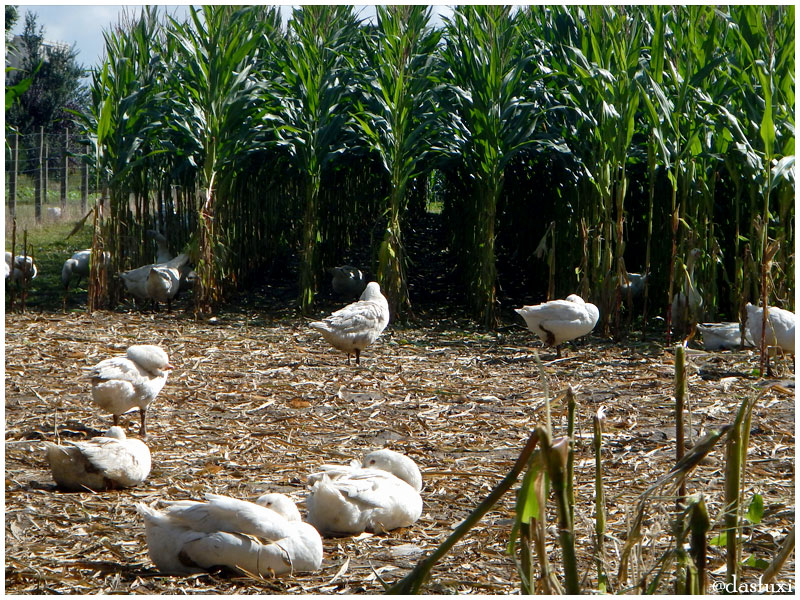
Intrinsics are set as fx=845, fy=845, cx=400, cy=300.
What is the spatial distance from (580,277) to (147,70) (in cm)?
584

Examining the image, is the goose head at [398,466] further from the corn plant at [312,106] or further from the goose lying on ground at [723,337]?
the corn plant at [312,106]

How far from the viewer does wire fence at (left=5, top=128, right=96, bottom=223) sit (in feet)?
55.5

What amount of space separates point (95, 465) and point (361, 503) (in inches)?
53.0

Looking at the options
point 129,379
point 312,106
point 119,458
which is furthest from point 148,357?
point 312,106

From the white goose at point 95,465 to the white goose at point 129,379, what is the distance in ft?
2.38

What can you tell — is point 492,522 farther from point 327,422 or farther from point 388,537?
point 327,422

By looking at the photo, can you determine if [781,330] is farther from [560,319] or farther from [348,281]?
[348,281]

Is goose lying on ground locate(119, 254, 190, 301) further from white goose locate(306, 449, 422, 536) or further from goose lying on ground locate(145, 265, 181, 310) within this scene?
white goose locate(306, 449, 422, 536)

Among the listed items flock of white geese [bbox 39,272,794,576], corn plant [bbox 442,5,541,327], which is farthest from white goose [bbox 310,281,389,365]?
corn plant [bbox 442,5,541,327]

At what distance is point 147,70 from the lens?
1045cm

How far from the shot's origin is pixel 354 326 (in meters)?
7.16

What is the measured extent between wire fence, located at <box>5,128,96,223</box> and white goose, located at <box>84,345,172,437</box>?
480 inches

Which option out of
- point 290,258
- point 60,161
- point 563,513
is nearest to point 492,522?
point 563,513

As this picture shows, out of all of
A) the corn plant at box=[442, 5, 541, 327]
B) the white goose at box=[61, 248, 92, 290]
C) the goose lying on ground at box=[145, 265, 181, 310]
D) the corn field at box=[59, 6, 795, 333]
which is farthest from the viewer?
the white goose at box=[61, 248, 92, 290]
